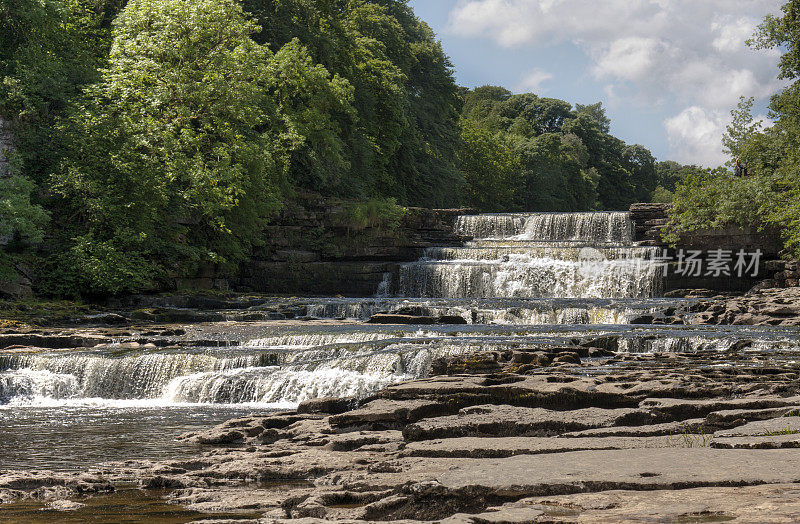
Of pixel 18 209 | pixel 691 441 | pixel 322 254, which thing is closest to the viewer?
pixel 691 441

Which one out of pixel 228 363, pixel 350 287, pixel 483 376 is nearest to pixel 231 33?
pixel 350 287

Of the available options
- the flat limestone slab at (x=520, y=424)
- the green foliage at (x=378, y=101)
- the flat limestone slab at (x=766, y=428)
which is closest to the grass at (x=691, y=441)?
the flat limestone slab at (x=766, y=428)

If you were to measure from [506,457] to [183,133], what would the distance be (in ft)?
76.2

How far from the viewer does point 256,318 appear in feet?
78.5

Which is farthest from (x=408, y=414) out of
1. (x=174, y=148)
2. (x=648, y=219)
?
(x=648, y=219)

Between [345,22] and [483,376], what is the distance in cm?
3617

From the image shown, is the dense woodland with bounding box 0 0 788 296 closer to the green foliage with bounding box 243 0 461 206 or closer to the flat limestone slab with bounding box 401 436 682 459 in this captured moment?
the green foliage with bounding box 243 0 461 206

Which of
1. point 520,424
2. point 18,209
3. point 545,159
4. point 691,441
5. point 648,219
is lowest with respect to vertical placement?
point 520,424

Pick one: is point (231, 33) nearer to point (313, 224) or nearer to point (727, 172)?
point (313, 224)

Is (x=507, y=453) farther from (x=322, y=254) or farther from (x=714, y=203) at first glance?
(x=322, y=254)

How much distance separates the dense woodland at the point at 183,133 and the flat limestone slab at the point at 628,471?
19979 millimetres

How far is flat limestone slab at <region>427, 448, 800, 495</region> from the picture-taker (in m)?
4.61

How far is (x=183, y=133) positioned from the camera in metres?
27.0

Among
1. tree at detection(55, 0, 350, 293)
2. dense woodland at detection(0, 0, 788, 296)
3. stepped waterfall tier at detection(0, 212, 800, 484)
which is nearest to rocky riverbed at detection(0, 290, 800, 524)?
stepped waterfall tier at detection(0, 212, 800, 484)
